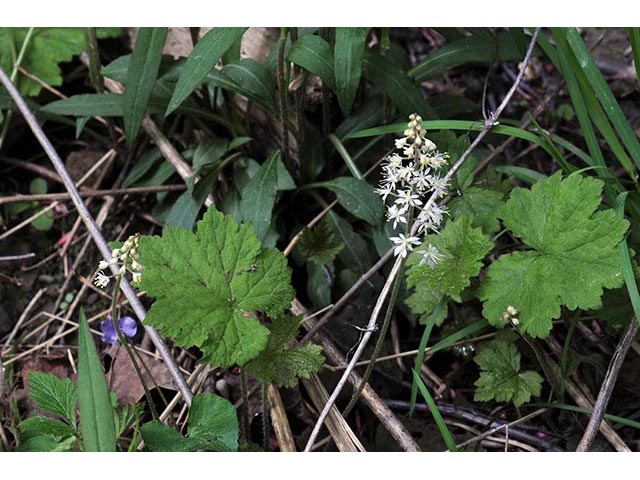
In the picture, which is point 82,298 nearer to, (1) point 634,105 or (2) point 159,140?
(2) point 159,140

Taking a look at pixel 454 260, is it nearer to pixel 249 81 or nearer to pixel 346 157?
pixel 346 157

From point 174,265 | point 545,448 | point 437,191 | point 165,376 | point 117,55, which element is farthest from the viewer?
point 117,55

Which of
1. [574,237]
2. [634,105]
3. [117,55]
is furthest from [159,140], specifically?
[634,105]

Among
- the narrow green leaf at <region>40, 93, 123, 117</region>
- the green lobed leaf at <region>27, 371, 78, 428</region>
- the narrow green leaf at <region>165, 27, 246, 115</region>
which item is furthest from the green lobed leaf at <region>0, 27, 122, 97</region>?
the green lobed leaf at <region>27, 371, 78, 428</region>

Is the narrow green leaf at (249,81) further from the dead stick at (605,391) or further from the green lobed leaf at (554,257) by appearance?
the dead stick at (605,391)

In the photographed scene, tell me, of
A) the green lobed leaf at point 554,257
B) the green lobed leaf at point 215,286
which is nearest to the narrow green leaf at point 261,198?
the green lobed leaf at point 215,286
